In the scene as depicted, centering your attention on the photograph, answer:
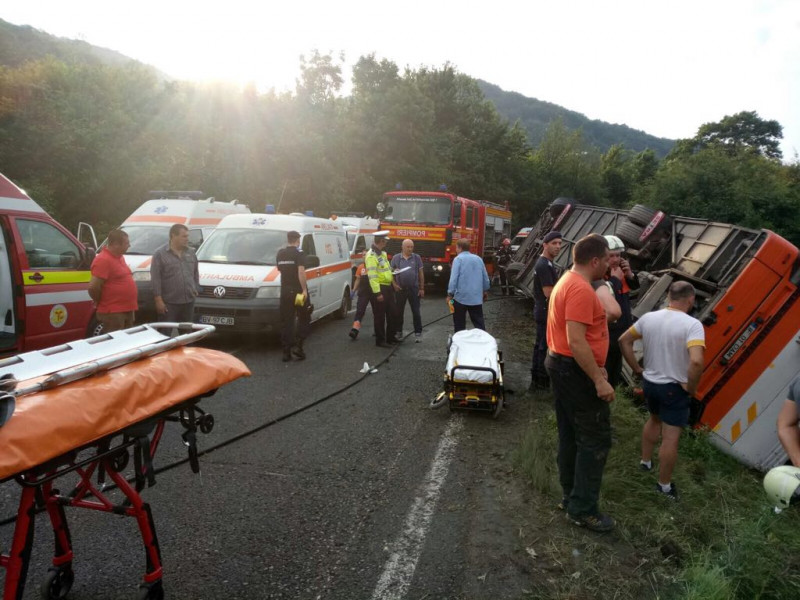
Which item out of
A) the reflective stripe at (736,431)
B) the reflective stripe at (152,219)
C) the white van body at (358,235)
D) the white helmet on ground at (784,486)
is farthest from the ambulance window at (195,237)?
the white helmet on ground at (784,486)

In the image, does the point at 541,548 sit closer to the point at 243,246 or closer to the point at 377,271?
the point at 377,271

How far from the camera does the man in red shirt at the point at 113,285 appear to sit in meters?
5.81

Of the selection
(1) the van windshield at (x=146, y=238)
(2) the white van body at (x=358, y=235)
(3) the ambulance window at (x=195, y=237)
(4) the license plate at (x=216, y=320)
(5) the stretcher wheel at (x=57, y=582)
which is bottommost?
(2) the white van body at (x=358, y=235)

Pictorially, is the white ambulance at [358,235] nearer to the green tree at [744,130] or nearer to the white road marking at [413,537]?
the white road marking at [413,537]

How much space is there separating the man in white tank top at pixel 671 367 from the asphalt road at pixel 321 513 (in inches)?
50.7

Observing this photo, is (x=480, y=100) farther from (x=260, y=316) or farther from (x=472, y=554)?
(x=472, y=554)

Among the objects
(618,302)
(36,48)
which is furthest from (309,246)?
(36,48)

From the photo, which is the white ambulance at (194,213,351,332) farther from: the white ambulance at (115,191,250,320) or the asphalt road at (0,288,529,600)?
the asphalt road at (0,288,529,600)

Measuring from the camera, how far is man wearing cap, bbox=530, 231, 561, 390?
648cm

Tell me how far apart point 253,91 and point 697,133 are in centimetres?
5448

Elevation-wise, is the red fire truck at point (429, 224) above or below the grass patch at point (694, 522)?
below

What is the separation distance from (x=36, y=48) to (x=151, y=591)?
136 feet

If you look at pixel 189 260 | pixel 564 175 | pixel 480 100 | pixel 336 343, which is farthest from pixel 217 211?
pixel 564 175

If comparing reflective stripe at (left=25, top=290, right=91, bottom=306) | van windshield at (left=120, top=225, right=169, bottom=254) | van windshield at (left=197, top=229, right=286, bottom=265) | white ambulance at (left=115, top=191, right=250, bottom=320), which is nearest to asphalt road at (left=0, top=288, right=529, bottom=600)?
reflective stripe at (left=25, top=290, right=91, bottom=306)
